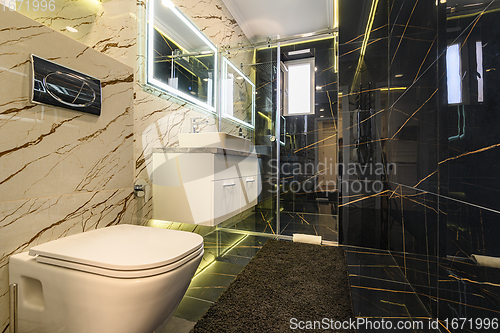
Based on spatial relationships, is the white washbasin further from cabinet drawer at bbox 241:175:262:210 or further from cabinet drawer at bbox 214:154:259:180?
cabinet drawer at bbox 241:175:262:210

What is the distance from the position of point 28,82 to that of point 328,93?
2.51 metres

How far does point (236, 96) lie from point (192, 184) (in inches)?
54.6

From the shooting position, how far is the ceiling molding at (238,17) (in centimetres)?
285

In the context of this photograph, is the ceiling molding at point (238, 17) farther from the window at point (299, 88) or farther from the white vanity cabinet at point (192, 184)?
the white vanity cabinet at point (192, 184)

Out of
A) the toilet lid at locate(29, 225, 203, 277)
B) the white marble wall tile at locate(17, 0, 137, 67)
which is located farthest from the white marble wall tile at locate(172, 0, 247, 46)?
the toilet lid at locate(29, 225, 203, 277)

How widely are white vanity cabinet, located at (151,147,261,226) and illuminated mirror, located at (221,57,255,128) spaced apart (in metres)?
0.91

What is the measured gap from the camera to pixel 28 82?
1.05m

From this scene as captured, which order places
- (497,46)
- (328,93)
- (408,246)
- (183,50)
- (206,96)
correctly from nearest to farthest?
(497,46) → (408,246) → (183,50) → (206,96) → (328,93)

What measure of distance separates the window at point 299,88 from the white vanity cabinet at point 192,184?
45.4 inches

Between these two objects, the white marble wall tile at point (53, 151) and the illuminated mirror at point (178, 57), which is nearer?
the white marble wall tile at point (53, 151)

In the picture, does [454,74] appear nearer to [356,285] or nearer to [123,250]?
[356,285]

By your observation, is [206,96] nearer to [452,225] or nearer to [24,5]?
[24,5]

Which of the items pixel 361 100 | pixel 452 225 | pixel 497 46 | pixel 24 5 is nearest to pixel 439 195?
pixel 452 225

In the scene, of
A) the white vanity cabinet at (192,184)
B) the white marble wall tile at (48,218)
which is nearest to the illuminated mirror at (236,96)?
the white vanity cabinet at (192,184)
